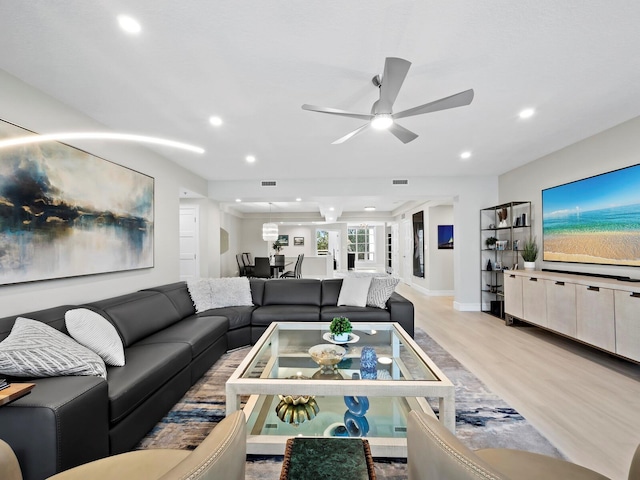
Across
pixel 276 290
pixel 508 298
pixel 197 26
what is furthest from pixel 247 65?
pixel 508 298

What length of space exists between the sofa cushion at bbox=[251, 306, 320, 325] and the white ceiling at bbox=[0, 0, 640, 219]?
2.23m

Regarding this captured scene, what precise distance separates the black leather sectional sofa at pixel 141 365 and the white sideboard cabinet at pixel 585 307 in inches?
71.4

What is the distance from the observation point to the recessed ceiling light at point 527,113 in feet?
9.50

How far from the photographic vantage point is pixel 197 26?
1770 millimetres

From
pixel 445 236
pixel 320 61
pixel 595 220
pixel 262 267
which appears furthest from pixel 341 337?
pixel 445 236

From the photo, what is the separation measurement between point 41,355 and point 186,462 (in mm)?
1604

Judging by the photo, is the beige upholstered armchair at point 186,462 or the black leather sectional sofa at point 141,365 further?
the black leather sectional sofa at point 141,365

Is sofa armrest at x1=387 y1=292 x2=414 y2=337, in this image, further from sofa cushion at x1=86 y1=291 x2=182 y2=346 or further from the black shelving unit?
sofa cushion at x1=86 y1=291 x2=182 y2=346

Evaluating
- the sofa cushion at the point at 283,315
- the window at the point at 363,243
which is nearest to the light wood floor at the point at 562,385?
the sofa cushion at the point at 283,315

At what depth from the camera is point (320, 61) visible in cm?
211

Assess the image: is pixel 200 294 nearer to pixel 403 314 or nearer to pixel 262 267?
pixel 403 314

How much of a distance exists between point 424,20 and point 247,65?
4.13 feet

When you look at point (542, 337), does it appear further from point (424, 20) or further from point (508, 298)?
point (424, 20)

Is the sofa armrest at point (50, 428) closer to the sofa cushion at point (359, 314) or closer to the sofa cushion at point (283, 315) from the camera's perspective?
the sofa cushion at point (283, 315)
